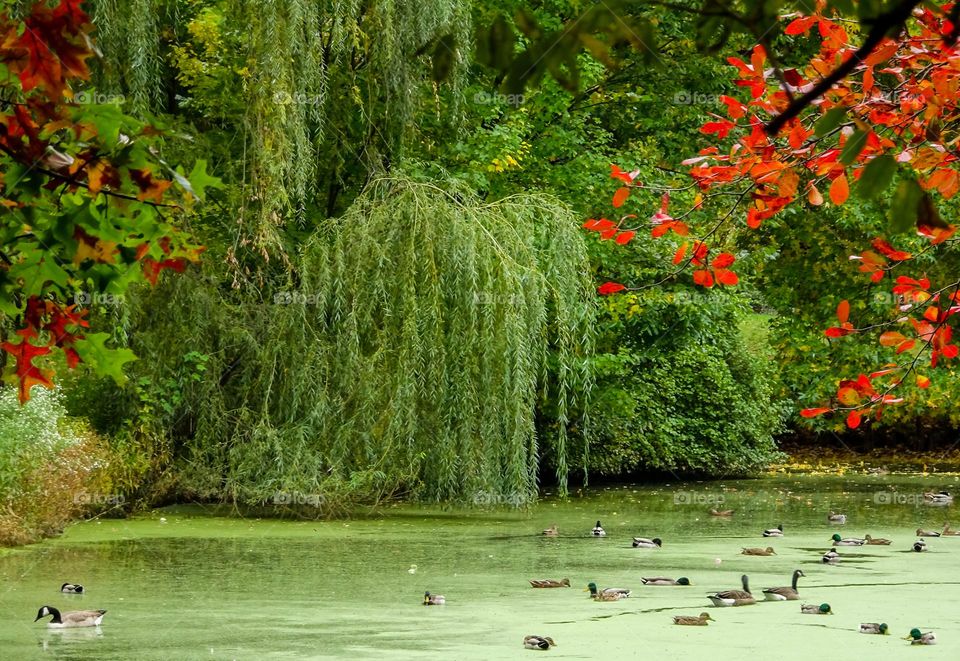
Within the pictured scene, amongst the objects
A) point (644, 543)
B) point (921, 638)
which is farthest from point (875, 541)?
point (921, 638)

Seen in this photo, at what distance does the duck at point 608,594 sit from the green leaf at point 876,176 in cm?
573

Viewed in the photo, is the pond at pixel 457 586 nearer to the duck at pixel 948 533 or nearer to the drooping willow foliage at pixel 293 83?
the duck at pixel 948 533

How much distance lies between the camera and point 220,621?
6203 mm

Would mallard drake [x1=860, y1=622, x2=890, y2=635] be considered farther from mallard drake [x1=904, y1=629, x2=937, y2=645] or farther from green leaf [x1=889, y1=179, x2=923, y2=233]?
green leaf [x1=889, y1=179, x2=923, y2=233]

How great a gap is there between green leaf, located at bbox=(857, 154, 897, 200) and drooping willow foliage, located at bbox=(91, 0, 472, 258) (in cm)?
755

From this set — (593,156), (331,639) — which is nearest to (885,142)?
(331,639)

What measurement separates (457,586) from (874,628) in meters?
2.16

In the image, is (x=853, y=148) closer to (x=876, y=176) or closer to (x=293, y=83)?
(x=876, y=176)

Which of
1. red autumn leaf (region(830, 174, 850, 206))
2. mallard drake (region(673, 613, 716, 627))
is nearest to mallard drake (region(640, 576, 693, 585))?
mallard drake (region(673, 613, 716, 627))

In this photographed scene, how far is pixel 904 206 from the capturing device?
4.83 feet

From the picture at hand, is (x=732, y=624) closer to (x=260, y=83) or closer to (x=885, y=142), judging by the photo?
(x=885, y=142)

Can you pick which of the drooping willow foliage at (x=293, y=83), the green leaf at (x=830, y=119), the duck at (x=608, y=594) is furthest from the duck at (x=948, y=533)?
the green leaf at (x=830, y=119)

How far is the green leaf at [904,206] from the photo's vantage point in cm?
146

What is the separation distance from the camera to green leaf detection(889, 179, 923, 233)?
1.46 metres
